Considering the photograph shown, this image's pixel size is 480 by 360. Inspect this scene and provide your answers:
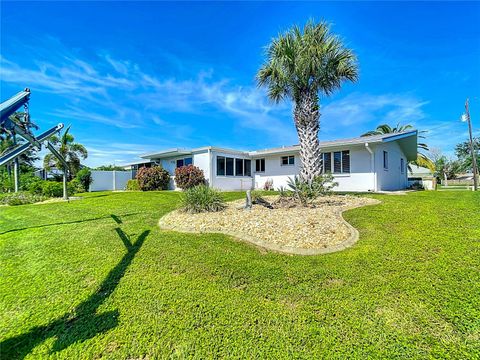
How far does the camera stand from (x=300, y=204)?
8.16 metres

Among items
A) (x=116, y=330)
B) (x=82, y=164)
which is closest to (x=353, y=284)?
(x=116, y=330)

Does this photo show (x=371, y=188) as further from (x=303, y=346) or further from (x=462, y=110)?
(x=462, y=110)

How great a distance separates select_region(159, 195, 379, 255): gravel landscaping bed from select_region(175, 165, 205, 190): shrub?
9.39 metres

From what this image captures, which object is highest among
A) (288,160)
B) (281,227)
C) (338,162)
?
(288,160)

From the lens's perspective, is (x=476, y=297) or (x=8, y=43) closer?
(x=476, y=297)

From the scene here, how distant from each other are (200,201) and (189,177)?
9439 mm

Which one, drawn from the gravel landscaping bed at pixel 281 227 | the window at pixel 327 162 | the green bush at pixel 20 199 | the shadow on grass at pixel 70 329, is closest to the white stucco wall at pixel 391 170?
the window at pixel 327 162

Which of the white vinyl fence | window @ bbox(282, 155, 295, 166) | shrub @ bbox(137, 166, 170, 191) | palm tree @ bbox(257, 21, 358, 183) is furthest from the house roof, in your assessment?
the white vinyl fence

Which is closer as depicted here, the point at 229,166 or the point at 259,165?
the point at 229,166

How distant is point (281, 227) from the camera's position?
→ 5.56 m

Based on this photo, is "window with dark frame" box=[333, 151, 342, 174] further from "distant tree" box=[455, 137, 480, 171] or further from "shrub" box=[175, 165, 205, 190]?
"distant tree" box=[455, 137, 480, 171]

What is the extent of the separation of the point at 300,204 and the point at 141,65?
1443 centimetres

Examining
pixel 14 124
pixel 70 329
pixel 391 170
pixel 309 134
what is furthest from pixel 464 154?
pixel 14 124

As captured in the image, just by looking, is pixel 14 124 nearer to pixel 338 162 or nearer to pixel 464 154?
pixel 338 162
